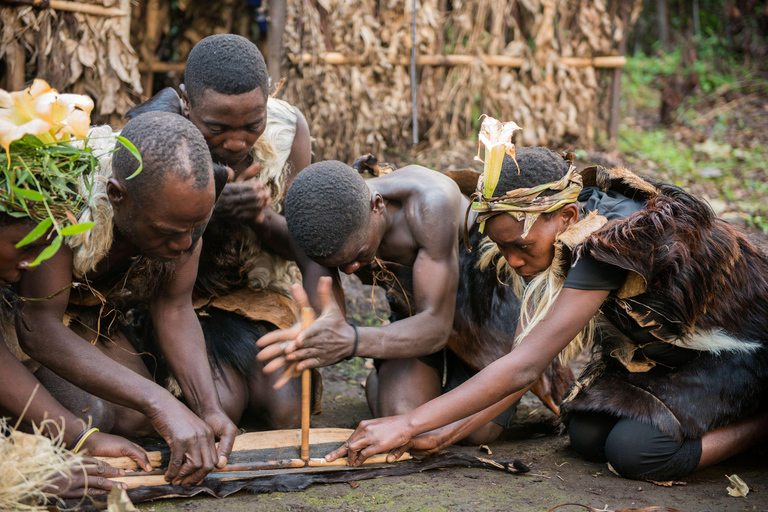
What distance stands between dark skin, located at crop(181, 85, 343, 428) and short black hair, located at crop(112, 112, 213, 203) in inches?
20.7

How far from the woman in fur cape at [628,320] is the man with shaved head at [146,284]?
0.56m

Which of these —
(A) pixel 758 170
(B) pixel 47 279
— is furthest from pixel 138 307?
(A) pixel 758 170

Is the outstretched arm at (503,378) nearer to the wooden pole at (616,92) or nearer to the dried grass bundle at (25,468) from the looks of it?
the dried grass bundle at (25,468)

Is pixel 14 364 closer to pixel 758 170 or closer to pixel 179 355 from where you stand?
pixel 179 355

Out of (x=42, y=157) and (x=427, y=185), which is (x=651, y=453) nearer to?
(x=427, y=185)

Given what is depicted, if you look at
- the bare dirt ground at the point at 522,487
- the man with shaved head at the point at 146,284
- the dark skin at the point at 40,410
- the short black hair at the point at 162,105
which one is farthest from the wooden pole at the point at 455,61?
the dark skin at the point at 40,410

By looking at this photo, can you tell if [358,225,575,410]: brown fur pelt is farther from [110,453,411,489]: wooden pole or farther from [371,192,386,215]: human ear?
[110,453,411,489]: wooden pole

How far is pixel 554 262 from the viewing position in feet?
8.32

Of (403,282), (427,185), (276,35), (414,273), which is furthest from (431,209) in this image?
(276,35)

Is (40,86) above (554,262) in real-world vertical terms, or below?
above

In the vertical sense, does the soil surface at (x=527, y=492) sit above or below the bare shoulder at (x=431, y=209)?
below

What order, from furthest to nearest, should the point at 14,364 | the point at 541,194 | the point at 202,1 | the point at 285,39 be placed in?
1. the point at 202,1
2. the point at 285,39
3. the point at 541,194
4. the point at 14,364

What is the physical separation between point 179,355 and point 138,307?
0.46 metres

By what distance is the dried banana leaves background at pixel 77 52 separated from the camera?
445 centimetres
